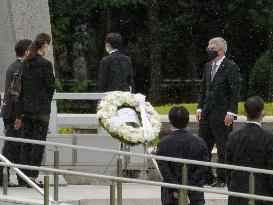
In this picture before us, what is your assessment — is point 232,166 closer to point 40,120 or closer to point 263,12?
point 40,120

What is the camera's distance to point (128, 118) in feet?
49.1

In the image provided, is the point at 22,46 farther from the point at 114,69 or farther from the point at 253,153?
the point at 253,153

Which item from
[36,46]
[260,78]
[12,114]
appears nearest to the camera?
[36,46]

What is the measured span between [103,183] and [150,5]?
23857mm

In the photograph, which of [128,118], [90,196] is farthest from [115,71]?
[90,196]

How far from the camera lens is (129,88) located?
16.2m

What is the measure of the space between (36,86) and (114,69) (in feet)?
5.45

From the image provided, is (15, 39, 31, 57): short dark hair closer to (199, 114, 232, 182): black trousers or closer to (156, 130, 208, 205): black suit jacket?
(199, 114, 232, 182): black trousers

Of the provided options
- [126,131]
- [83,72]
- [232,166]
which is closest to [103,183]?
[126,131]

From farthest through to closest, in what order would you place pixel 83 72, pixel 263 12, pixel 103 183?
pixel 83 72
pixel 263 12
pixel 103 183

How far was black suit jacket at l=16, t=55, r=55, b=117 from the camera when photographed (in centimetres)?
1457

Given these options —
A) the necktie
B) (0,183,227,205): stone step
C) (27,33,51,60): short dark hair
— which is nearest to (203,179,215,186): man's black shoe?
(0,183,227,205): stone step

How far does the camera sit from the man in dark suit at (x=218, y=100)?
594 inches

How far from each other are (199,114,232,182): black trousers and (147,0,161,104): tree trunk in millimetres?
22448
